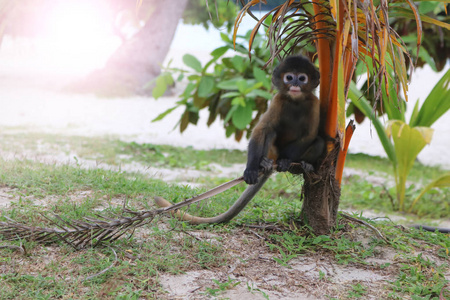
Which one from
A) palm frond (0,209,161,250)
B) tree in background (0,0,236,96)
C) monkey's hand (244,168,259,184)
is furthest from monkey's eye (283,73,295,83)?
tree in background (0,0,236,96)

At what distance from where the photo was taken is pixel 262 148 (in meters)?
2.78

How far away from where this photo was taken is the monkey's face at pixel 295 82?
2740mm

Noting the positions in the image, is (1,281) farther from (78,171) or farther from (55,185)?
(78,171)

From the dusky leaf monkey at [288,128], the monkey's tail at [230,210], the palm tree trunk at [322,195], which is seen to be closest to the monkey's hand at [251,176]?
the dusky leaf monkey at [288,128]

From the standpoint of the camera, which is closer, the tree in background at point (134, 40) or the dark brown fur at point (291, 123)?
the dark brown fur at point (291, 123)

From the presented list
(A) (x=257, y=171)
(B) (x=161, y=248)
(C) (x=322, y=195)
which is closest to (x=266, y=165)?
(A) (x=257, y=171)

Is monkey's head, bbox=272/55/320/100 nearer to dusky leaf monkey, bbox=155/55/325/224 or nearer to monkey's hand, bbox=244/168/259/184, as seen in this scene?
dusky leaf monkey, bbox=155/55/325/224

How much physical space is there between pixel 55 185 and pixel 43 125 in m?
6.35

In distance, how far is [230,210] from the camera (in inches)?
117

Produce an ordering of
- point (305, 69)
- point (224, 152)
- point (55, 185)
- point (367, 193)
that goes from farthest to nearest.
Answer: point (224, 152) < point (367, 193) < point (55, 185) < point (305, 69)

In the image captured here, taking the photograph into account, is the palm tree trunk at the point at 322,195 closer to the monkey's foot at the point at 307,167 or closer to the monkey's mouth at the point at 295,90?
the monkey's foot at the point at 307,167

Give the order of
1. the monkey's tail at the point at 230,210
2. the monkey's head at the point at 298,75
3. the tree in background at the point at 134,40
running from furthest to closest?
the tree in background at the point at 134,40 → the monkey's tail at the point at 230,210 → the monkey's head at the point at 298,75

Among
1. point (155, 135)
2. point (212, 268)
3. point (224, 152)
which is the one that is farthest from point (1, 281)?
point (155, 135)

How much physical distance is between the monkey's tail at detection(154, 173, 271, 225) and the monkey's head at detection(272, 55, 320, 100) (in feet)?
1.86
